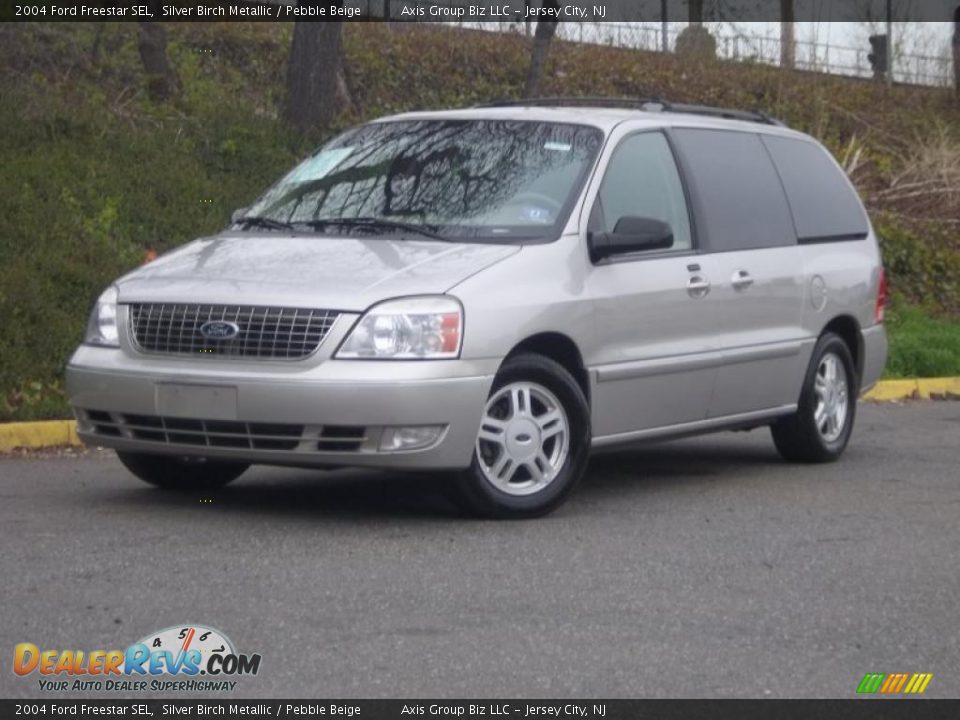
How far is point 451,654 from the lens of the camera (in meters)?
5.35

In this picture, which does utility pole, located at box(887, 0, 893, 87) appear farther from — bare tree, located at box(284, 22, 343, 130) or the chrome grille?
the chrome grille

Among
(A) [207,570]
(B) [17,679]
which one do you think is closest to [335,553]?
(A) [207,570]

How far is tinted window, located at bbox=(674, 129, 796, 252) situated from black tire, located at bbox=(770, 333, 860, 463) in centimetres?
69

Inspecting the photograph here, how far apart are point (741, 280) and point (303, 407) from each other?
9.26 ft

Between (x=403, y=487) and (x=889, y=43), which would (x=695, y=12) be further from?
(x=403, y=487)

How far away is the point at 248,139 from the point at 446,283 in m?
9.68

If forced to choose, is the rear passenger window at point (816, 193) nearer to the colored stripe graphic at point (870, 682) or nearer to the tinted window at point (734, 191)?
the tinted window at point (734, 191)

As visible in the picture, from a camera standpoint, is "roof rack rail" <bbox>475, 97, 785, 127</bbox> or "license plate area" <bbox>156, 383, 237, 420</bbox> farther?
"roof rack rail" <bbox>475, 97, 785, 127</bbox>

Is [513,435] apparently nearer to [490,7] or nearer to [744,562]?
[744,562]

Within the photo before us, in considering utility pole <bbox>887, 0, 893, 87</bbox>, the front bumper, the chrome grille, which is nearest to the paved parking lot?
the front bumper

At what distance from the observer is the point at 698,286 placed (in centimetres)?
868

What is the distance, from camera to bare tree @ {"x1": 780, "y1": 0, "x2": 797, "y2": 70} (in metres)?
27.1

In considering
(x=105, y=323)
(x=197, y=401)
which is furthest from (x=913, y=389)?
(x=197, y=401)
